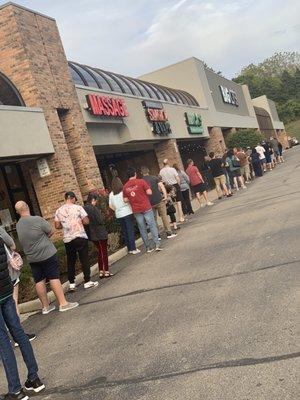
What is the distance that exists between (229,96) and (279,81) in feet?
270

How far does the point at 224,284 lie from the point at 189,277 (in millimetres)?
1064

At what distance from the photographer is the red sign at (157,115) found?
21.2m

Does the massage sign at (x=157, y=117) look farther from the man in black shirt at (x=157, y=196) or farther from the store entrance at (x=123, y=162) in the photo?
the man in black shirt at (x=157, y=196)

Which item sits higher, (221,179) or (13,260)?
(13,260)

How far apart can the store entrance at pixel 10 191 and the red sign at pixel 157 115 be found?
326 inches

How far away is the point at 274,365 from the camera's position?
4031mm

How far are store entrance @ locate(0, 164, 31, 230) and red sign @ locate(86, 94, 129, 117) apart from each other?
3.37 metres

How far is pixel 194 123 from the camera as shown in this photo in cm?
2825

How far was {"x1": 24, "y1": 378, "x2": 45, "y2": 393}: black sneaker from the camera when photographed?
15.6ft

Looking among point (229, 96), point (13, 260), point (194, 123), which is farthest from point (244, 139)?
point (13, 260)

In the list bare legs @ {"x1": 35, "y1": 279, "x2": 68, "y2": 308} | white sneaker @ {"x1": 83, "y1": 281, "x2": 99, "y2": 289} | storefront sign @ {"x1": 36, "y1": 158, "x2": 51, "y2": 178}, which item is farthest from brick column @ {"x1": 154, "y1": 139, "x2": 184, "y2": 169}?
bare legs @ {"x1": 35, "y1": 279, "x2": 68, "y2": 308}

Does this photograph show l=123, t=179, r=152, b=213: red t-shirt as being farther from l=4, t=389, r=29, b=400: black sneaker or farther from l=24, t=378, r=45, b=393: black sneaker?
l=4, t=389, r=29, b=400: black sneaker

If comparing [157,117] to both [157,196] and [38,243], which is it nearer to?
[157,196]

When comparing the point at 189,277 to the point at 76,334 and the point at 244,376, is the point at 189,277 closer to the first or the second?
the point at 76,334
